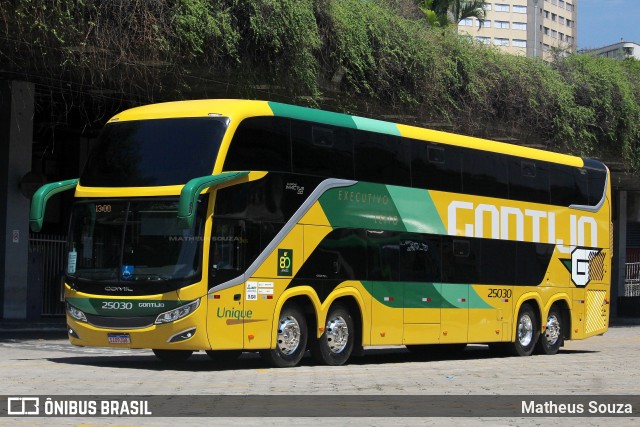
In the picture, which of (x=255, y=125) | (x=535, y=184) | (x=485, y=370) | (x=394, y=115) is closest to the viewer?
(x=255, y=125)

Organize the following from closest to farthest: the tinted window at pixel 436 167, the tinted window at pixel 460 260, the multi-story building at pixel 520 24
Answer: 1. the tinted window at pixel 436 167
2. the tinted window at pixel 460 260
3. the multi-story building at pixel 520 24

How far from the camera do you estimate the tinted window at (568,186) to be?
24.9 meters

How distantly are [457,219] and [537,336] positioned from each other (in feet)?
13.6

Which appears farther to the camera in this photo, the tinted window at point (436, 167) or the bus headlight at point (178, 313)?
the tinted window at point (436, 167)

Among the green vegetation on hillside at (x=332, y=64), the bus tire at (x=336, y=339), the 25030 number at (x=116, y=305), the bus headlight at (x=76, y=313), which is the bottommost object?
the bus tire at (x=336, y=339)

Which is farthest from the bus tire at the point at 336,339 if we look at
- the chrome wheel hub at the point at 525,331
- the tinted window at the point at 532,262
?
the chrome wheel hub at the point at 525,331

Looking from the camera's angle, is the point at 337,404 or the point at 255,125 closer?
the point at 337,404

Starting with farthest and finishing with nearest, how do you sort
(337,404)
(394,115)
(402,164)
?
(394,115)
(402,164)
(337,404)

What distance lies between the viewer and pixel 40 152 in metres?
40.7

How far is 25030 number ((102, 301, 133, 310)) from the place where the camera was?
1694cm

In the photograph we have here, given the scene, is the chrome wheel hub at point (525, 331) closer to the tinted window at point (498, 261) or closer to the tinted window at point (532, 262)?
the tinted window at point (532, 262)

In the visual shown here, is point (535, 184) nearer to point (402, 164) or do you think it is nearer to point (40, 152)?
point (402, 164)

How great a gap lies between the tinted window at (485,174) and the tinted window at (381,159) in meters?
1.92

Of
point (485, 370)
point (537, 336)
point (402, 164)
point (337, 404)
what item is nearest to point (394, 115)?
point (537, 336)
